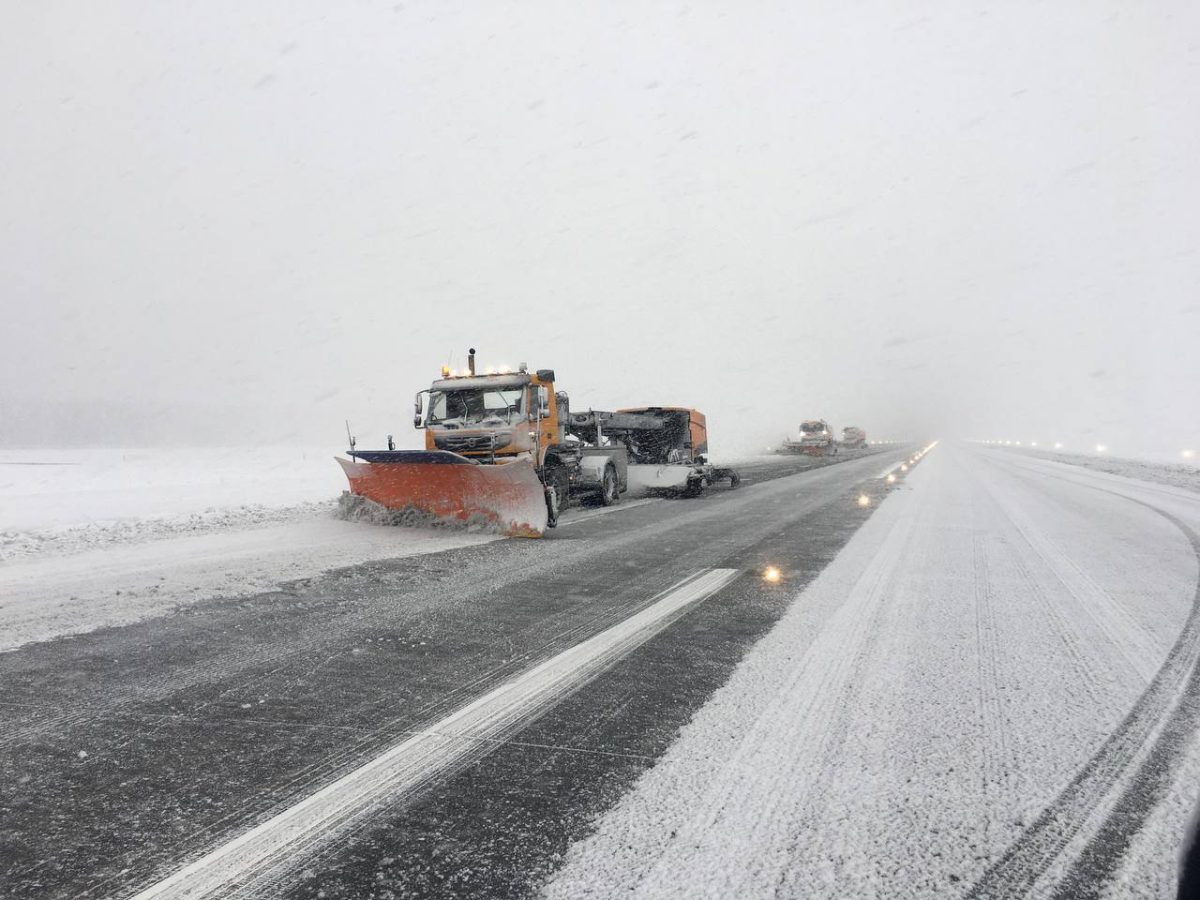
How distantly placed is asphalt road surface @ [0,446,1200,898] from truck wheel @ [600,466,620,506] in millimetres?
7546

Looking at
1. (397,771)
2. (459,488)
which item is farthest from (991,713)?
(459,488)

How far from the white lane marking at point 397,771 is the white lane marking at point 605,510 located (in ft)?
20.8

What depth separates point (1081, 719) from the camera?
2.61m

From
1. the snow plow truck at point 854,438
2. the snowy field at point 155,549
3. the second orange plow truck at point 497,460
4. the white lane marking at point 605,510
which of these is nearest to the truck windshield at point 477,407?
the second orange plow truck at point 497,460

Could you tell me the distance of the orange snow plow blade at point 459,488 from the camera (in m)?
8.64

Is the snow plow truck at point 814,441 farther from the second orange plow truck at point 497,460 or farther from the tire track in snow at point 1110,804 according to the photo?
the tire track in snow at point 1110,804

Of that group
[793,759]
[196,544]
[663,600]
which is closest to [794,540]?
[663,600]

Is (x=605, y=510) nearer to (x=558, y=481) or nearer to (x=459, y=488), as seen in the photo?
(x=558, y=481)

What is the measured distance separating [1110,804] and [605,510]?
1013 centimetres

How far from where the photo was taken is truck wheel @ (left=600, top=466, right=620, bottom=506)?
41.9 ft

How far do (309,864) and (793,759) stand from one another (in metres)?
1.58

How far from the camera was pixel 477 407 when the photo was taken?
422 inches

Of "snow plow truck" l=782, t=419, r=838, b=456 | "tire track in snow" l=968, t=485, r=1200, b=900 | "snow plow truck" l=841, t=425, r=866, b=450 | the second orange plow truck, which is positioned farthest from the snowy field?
"snow plow truck" l=841, t=425, r=866, b=450

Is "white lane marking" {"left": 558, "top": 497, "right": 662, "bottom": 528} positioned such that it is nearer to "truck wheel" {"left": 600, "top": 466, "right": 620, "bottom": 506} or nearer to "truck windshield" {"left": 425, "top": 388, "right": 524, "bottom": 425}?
"truck wheel" {"left": 600, "top": 466, "right": 620, "bottom": 506}
